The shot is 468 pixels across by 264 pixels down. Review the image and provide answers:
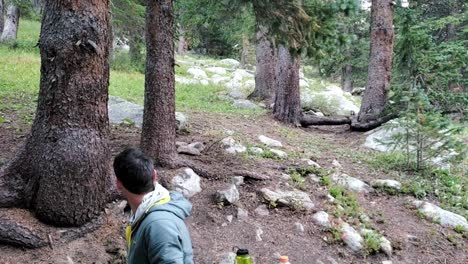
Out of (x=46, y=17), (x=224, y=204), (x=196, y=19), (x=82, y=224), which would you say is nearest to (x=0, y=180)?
(x=82, y=224)

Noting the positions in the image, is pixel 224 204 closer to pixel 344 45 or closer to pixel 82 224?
pixel 82 224

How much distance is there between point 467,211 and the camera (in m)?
6.05

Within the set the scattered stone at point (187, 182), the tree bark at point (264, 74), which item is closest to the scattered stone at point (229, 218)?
the scattered stone at point (187, 182)

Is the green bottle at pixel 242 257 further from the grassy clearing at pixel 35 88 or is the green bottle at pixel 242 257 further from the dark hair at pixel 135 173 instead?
the grassy clearing at pixel 35 88

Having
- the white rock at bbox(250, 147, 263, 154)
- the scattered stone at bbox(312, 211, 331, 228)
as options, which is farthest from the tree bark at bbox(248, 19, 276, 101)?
the scattered stone at bbox(312, 211, 331, 228)

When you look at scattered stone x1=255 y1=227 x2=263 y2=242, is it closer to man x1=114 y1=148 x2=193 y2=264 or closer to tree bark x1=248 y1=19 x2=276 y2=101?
man x1=114 y1=148 x2=193 y2=264

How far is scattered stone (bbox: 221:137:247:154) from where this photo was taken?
654cm

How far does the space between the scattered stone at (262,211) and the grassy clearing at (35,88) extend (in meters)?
4.87

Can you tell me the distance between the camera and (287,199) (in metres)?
5.33

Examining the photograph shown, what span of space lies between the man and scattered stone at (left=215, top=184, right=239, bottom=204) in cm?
258

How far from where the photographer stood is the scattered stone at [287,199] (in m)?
5.28

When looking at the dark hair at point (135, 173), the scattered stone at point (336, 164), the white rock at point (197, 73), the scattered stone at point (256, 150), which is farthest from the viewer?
the white rock at point (197, 73)

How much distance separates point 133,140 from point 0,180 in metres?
2.36

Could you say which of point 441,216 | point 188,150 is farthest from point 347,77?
point 188,150
